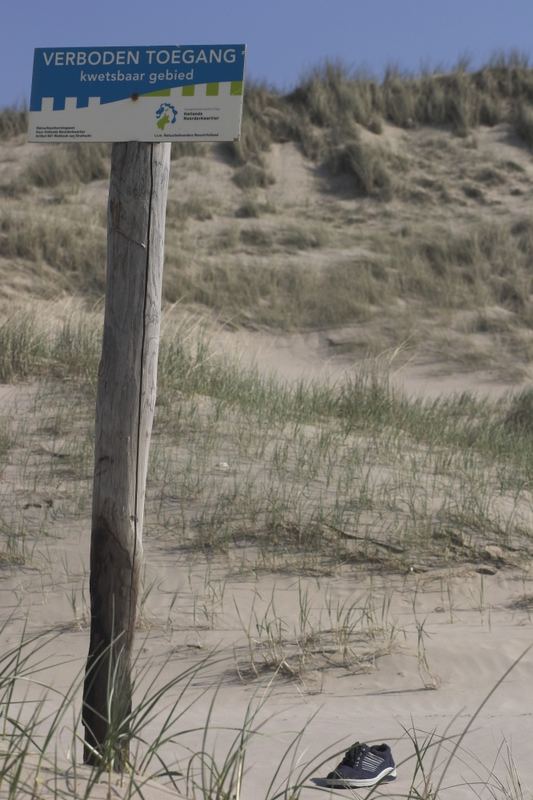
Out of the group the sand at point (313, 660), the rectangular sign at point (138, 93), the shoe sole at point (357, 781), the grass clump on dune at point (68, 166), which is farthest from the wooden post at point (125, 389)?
the grass clump on dune at point (68, 166)

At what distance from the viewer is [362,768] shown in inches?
138

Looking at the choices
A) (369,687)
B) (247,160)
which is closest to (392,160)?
(247,160)

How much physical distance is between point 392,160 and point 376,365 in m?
8.48

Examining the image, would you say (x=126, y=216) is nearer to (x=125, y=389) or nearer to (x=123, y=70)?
(x=123, y=70)

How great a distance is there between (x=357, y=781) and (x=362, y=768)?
0.06 meters

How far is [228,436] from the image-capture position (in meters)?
7.93

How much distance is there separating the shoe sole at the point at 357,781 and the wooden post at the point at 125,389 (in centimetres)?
85

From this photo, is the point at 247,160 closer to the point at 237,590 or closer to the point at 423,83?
the point at 423,83

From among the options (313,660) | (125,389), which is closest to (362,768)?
(313,660)

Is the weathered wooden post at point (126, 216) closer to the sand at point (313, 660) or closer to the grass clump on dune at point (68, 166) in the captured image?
the sand at point (313, 660)

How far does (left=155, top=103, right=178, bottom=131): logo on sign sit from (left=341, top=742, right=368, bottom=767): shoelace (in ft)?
7.19

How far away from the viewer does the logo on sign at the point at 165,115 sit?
3.59 meters

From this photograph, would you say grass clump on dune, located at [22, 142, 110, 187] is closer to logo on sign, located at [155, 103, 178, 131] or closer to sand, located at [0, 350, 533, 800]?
sand, located at [0, 350, 533, 800]

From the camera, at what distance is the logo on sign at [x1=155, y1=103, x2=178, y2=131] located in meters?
3.59
